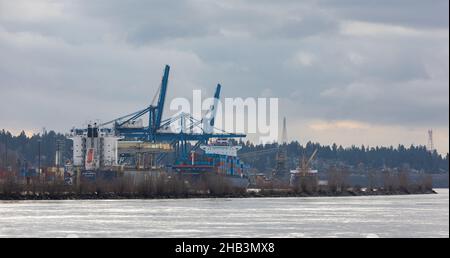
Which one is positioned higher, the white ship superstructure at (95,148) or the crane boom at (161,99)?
the crane boom at (161,99)

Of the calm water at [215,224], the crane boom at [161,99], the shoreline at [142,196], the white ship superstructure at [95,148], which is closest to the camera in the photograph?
the calm water at [215,224]

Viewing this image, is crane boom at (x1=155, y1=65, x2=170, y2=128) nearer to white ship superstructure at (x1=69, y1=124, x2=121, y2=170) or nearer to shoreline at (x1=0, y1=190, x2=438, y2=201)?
white ship superstructure at (x1=69, y1=124, x2=121, y2=170)

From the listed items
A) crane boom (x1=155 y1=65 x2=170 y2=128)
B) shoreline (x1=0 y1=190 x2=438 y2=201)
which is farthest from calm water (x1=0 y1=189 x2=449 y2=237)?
crane boom (x1=155 y1=65 x2=170 y2=128)

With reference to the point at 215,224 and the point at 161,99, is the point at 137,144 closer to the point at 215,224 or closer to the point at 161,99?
the point at 161,99

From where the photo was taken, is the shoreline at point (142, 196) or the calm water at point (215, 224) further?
the shoreline at point (142, 196)

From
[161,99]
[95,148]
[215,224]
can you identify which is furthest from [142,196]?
[215,224]

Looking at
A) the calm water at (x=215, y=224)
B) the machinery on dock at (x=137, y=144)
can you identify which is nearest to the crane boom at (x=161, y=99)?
the machinery on dock at (x=137, y=144)

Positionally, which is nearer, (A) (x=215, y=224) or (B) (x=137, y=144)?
(A) (x=215, y=224)

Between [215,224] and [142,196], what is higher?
[142,196]

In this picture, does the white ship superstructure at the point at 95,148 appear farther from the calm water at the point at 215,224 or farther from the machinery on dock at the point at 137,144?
the calm water at the point at 215,224

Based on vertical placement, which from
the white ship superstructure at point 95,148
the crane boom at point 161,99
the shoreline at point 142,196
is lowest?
the shoreline at point 142,196

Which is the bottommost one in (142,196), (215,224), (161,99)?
(215,224)
